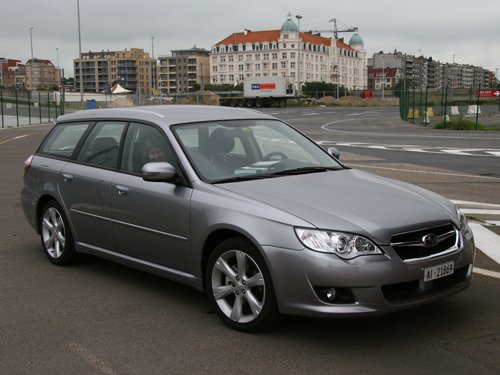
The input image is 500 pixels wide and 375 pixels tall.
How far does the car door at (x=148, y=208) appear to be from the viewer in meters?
4.92

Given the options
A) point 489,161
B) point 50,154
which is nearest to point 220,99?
point 489,161

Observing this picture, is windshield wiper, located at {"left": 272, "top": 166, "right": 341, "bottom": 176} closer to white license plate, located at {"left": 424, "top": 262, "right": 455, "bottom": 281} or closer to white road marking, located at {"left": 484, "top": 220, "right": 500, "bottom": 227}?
white license plate, located at {"left": 424, "top": 262, "right": 455, "bottom": 281}

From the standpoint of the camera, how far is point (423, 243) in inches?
166

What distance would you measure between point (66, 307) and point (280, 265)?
1948mm

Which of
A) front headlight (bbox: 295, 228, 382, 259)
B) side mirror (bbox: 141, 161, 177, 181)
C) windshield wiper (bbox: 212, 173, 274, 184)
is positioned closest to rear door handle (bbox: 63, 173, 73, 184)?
side mirror (bbox: 141, 161, 177, 181)

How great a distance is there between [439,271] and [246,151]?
1.97m

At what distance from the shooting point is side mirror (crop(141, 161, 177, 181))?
4.88 m

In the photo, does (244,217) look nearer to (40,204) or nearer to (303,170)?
(303,170)

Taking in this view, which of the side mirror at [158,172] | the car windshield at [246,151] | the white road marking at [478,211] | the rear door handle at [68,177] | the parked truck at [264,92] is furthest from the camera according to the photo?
the parked truck at [264,92]

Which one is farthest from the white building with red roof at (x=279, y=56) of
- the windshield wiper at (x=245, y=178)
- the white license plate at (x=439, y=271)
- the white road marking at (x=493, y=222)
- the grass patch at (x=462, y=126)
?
the white license plate at (x=439, y=271)

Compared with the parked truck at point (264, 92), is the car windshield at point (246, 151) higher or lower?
lower

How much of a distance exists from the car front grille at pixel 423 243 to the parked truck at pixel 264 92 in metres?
86.8

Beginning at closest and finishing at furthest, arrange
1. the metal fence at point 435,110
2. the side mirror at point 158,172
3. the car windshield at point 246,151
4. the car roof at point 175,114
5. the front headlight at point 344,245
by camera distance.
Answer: the front headlight at point 344,245 < the side mirror at point 158,172 < the car windshield at point 246,151 < the car roof at point 175,114 < the metal fence at point 435,110

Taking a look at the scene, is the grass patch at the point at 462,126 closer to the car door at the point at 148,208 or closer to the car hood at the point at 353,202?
the car hood at the point at 353,202
